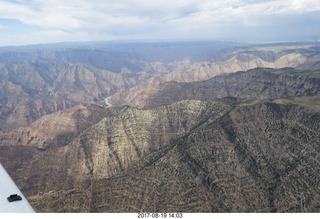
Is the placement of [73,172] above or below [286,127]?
below

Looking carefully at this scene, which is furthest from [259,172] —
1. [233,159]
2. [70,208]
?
[70,208]

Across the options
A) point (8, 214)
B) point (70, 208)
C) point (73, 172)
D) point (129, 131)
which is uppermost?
point (8, 214)

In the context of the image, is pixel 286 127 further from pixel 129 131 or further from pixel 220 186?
pixel 129 131

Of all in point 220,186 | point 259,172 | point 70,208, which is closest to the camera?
point 70,208

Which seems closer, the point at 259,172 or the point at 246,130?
the point at 259,172

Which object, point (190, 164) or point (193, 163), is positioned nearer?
point (190, 164)

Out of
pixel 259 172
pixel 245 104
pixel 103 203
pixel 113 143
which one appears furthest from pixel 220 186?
pixel 113 143

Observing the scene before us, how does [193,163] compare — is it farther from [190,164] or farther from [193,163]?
[190,164]

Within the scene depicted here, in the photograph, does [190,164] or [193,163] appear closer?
[190,164]

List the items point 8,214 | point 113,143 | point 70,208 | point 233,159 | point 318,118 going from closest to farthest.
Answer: point 8,214, point 70,208, point 233,159, point 318,118, point 113,143

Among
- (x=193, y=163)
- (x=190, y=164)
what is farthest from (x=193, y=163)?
(x=190, y=164)
